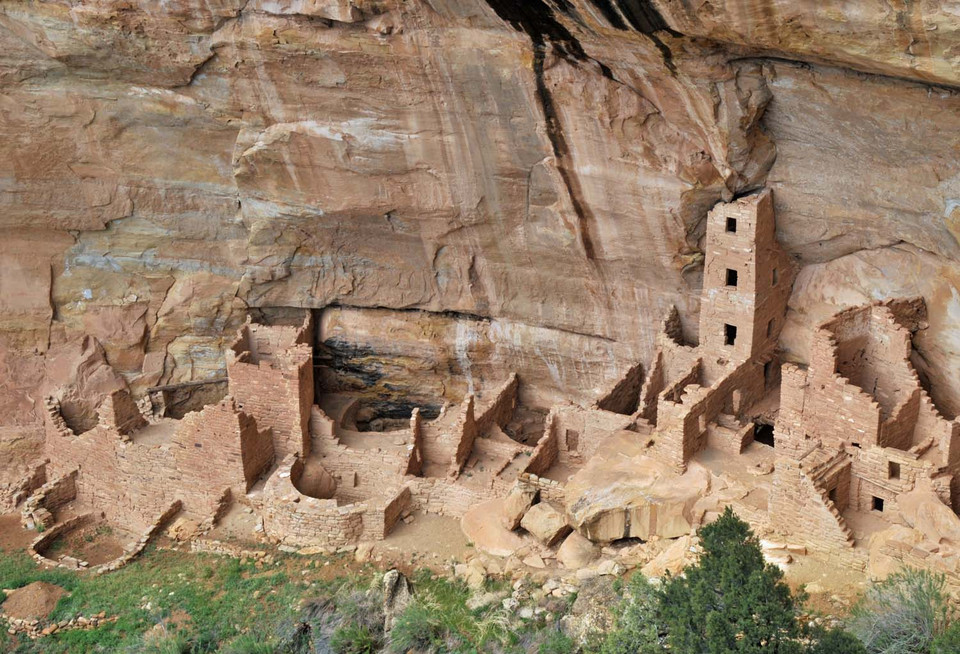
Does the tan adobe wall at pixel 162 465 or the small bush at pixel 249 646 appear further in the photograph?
the tan adobe wall at pixel 162 465

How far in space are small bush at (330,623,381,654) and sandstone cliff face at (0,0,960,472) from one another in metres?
6.95

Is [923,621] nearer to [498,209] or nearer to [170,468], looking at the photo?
[498,209]

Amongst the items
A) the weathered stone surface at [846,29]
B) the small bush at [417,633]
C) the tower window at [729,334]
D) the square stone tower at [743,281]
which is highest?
the weathered stone surface at [846,29]

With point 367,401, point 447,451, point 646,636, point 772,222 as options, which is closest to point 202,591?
point 447,451

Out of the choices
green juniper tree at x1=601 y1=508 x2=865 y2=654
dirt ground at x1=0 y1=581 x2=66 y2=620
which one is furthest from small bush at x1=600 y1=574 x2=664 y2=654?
dirt ground at x1=0 y1=581 x2=66 y2=620

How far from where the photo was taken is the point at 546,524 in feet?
55.4

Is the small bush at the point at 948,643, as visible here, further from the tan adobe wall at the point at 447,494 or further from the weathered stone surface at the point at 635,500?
the tan adobe wall at the point at 447,494

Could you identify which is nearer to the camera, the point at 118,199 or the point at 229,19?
the point at 229,19

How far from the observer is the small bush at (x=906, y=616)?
1253 centimetres

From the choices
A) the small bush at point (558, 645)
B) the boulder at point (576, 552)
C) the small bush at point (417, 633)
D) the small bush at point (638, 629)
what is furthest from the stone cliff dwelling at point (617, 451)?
the small bush at point (638, 629)

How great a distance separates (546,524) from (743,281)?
4.54 m

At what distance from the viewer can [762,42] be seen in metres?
12.8

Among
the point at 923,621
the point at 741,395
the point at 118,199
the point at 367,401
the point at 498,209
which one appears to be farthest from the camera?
the point at 367,401

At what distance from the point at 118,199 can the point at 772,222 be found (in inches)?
444
